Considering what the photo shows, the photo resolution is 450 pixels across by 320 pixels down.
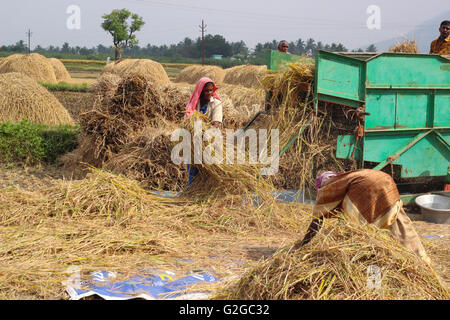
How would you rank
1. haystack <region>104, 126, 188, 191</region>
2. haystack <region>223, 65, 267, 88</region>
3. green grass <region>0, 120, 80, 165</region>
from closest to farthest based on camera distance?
1. haystack <region>104, 126, 188, 191</region>
2. green grass <region>0, 120, 80, 165</region>
3. haystack <region>223, 65, 267, 88</region>

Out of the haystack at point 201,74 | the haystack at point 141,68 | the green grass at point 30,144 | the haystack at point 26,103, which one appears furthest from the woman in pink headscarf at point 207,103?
the haystack at point 141,68

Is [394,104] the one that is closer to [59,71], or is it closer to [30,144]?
[30,144]

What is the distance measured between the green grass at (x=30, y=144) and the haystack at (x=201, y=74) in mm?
12943

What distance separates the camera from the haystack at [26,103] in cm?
1145

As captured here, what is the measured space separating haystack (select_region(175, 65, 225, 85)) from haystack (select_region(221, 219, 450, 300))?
19185 mm

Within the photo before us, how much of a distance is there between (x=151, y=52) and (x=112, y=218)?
401ft

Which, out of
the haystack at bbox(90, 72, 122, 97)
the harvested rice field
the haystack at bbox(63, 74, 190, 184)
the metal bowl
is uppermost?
the haystack at bbox(90, 72, 122, 97)

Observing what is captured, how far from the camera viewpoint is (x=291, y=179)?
6512 mm

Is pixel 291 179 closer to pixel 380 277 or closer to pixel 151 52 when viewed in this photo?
pixel 380 277

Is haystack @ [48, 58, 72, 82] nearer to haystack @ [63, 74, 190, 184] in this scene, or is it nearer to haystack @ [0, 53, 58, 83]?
haystack @ [0, 53, 58, 83]

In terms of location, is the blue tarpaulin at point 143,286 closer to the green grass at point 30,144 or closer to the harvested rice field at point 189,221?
the harvested rice field at point 189,221

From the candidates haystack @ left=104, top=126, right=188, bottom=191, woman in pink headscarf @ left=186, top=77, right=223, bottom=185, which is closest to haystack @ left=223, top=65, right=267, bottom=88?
haystack @ left=104, top=126, right=188, bottom=191

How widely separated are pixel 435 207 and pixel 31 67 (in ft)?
77.0

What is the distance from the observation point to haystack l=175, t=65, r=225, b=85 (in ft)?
75.0
